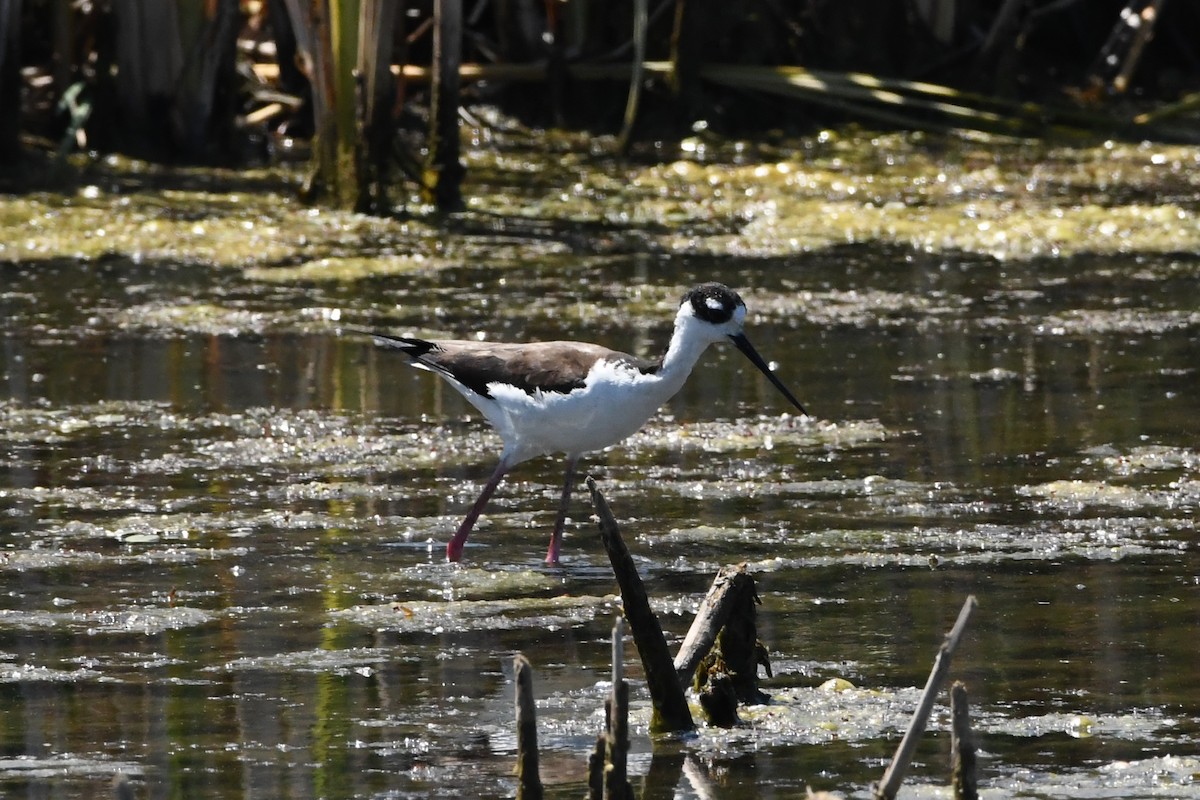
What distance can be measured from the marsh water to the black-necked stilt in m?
0.33

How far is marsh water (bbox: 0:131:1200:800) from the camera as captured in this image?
5.13 metres

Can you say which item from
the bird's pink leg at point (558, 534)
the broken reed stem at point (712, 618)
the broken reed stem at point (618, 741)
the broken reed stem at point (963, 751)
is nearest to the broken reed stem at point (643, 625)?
the broken reed stem at point (712, 618)

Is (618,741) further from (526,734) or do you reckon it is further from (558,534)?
(558,534)

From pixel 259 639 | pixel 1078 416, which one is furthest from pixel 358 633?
pixel 1078 416

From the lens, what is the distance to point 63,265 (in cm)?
1234

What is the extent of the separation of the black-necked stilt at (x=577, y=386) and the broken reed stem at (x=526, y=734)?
10.2 feet

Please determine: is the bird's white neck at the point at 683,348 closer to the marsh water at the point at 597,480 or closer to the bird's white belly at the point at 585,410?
the bird's white belly at the point at 585,410

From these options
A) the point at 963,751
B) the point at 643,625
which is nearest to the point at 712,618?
the point at 643,625

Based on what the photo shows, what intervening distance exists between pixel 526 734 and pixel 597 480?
168 inches

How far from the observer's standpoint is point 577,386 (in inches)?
280

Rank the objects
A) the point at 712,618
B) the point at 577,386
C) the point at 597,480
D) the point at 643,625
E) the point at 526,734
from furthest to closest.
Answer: the point at 597,480, the point at 577,386, the point at 712,618, the point at 643,625, the point at 526,734

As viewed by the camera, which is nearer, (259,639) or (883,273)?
(259,639)

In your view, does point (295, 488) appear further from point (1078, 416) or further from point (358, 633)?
point (1078, 416)

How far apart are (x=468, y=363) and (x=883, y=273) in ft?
17.1
